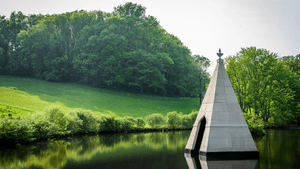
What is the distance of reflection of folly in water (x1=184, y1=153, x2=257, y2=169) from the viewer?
11510 mm

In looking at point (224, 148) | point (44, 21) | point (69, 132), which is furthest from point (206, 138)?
point (44, 21)

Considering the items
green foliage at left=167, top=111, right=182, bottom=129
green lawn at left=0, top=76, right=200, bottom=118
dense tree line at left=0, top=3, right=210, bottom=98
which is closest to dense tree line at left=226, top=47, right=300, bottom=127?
green foliage at left=167, top=111, right=182, bottom=129

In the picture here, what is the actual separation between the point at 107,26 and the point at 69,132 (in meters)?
42.9

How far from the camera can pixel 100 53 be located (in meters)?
60.3

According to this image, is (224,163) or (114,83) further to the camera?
(114,83)

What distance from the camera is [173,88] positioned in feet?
226

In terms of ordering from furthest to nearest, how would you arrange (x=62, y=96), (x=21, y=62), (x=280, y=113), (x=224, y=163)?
1. (x=21, y=62)
2. (x=62, y=96)
3. (x=280, y=113)
4. (x=224, y=163)

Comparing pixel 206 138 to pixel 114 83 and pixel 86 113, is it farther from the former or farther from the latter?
pixel 114 83

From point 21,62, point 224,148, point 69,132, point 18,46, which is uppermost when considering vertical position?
point 18,46

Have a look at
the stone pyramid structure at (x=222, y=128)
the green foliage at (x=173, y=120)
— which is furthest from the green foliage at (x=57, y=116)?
the green foliage at (x=173, y=120)

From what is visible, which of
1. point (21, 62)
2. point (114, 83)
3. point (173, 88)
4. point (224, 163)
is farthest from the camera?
point (173, 88)

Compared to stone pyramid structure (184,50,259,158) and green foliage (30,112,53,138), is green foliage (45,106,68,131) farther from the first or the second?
stone pyramid structure (184,50,259,158)

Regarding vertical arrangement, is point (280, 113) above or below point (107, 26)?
below

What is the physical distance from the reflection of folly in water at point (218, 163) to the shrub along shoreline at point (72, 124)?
14989 millimetres
